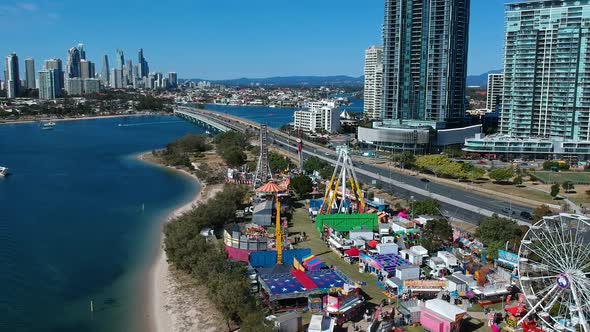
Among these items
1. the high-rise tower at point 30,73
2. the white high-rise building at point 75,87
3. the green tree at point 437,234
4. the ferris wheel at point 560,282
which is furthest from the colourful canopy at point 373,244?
the high-rise tower at point 30,73

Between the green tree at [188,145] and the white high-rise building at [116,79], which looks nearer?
the green tree at [188,145]

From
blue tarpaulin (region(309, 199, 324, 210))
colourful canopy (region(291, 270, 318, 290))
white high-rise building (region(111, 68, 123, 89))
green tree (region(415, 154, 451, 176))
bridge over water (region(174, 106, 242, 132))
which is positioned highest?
white high-rise building (region(111, 68, 123, 89))

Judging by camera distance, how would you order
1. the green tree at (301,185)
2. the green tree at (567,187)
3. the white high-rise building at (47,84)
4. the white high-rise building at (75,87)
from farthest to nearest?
1. the white high-rise building at (75,87)
2. the white high-rise building at (47,84)
3. the green tree at (567,187)
4. the green tree at (301,185)

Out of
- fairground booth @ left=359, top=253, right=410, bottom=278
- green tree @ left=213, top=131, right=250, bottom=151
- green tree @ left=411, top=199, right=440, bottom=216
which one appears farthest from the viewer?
green tree @ left=213, top=131, right=250, bottom=151

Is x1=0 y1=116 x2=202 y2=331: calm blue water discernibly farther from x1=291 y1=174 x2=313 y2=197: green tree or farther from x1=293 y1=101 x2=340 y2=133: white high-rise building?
x1=293 y1=101 x2=340 y2=133: white high-rise building

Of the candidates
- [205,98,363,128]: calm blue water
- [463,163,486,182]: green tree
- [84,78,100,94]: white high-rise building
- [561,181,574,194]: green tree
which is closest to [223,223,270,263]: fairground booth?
[463,163,486,182]: green tree

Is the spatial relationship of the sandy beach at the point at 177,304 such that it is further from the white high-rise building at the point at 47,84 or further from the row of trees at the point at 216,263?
the white high-rise building at the point at 47,84

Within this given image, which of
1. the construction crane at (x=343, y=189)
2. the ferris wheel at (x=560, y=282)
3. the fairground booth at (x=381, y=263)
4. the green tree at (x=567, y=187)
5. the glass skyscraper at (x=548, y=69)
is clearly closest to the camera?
the ferris wheel at (x=560, y=282)
